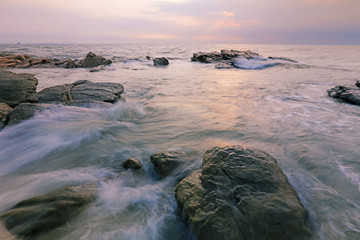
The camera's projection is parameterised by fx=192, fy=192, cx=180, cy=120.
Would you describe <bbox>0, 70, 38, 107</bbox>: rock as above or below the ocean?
above

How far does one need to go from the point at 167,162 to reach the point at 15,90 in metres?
5.60

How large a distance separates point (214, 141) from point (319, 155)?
196 cm

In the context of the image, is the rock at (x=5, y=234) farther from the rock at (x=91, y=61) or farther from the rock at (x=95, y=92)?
the rock at (x=91, y=61)

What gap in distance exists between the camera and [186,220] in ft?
7.16

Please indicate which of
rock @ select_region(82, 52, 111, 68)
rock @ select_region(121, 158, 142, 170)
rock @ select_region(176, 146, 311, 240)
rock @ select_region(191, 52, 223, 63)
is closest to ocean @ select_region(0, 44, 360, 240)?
rock @ select_region(121, 158, 142, 170)

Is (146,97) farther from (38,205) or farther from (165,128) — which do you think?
(38,205)

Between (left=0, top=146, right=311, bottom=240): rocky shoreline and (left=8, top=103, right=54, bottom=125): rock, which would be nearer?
(left=0, top=146, right=311, bottom=240): rocky shoreline

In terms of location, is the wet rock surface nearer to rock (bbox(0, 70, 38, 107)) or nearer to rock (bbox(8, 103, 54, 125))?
rock (bbox(8, 103, 54, 125))

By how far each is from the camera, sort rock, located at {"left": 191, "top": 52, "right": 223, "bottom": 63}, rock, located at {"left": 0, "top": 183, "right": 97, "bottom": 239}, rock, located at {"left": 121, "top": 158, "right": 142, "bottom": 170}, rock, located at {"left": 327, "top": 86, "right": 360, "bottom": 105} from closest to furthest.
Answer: rock, located at {"left": 0, "top": 183, "right": 97, "bottom": 239}, rock, located at {"left": 121, "top": 158, "right": 142, "bottom": 170}, rock, located at {"left": 327, "top": 86, "right": 360, "bottom": 105}, rock, located at {"left": 191, "top": 52, "right": 223, "bottom": 63}

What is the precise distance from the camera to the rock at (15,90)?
18.1ft

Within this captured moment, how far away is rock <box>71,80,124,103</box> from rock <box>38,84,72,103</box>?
25cm

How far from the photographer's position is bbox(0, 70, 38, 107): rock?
218 inches

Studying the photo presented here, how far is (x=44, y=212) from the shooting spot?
2166 millimetres

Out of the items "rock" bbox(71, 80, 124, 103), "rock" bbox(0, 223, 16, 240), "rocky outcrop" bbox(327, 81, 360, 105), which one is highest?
"rocky outcrop" bbox(327, 81, 360, 105)
